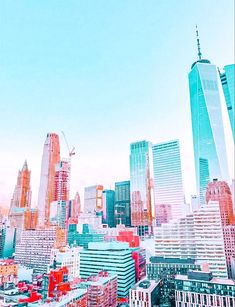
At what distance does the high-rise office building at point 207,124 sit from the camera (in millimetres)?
48219

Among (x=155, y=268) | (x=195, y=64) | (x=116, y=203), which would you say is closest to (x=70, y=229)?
(x=116, y=203)

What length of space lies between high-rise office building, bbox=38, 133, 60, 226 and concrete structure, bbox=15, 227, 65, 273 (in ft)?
79.6

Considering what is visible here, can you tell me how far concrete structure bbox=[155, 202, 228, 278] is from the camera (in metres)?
21.2

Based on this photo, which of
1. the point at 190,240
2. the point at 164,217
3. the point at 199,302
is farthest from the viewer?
the point at 164,217

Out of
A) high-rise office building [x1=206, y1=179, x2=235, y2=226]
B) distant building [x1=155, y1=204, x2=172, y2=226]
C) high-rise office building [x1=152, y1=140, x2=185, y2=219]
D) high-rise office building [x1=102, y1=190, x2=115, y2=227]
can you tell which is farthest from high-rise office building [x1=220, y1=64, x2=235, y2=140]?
high-rise office building [x1=102, y1=190, x2=115, y2=227]

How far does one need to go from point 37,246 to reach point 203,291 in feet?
78.8

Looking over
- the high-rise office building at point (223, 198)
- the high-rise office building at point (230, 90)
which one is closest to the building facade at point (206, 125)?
the high-rise office building at point (230, 90)

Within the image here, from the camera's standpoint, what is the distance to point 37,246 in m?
32.2

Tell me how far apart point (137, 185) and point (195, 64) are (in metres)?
32.8

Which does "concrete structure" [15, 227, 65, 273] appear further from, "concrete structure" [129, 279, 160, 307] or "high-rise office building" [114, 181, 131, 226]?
"high-rise office building" [114, 181, 131, 226]

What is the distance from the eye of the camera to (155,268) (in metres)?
20.9

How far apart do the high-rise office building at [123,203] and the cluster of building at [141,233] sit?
268 mm

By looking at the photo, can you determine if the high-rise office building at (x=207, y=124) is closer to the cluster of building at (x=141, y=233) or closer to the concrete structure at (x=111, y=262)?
the cluster of building at (x=141, y=233)

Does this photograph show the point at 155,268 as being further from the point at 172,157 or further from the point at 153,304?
the point at 172,157
